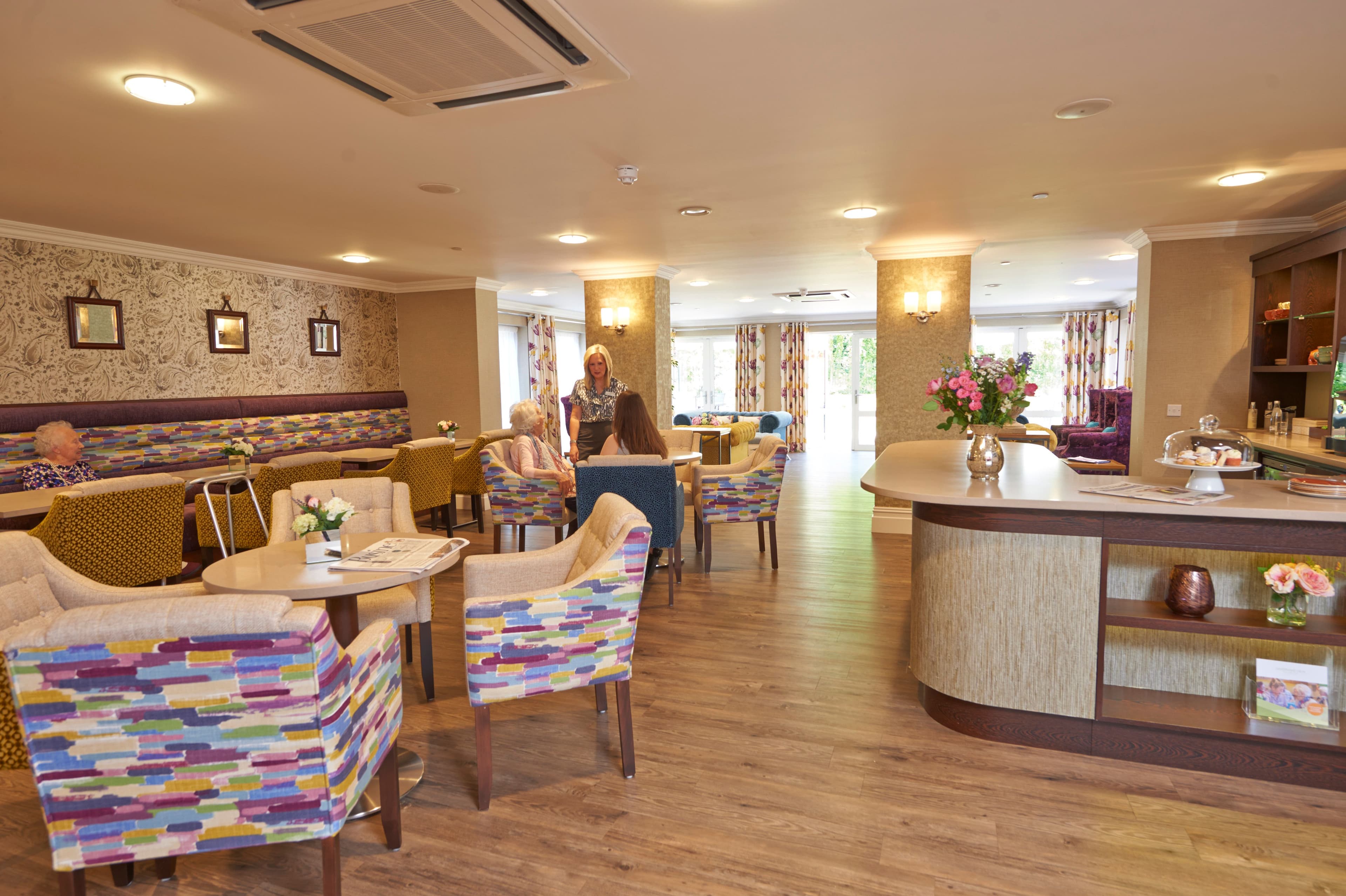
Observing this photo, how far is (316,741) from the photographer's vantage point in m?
1.54

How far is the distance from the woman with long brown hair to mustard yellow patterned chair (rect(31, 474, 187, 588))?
7.95 feet

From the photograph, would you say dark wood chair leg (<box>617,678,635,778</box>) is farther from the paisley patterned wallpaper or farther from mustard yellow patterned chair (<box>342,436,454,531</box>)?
the paisley patterned wallpaper

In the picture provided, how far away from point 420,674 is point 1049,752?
105 inches

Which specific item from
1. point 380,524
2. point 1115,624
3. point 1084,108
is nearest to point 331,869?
point 380,524

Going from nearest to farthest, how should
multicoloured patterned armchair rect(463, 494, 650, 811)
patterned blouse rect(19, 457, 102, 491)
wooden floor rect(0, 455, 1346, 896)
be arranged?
wooden floor rect(0, 455, 1346, 896)
multicoloured patterned armchair rect(463, 494, 650, 811)
patterned blouse rect(19, 457, 102, 491)

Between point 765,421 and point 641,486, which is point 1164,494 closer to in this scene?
point 641,486

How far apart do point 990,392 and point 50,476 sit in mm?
5146

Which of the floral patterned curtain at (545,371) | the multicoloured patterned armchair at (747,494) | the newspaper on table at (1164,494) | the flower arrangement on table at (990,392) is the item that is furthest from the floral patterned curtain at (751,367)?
the newspaper on table at (1164,494)

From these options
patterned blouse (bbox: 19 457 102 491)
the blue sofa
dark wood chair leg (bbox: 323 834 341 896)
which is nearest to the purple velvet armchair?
the blue sofa

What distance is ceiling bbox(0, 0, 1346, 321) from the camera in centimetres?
232

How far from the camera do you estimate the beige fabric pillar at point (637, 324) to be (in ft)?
23.5

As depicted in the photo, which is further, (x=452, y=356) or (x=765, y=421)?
(x=765, y=421)

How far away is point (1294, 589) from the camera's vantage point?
7.78 ft

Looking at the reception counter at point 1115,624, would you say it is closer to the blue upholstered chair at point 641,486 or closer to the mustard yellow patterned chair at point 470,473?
the blue upholstered chair at point 641,486
